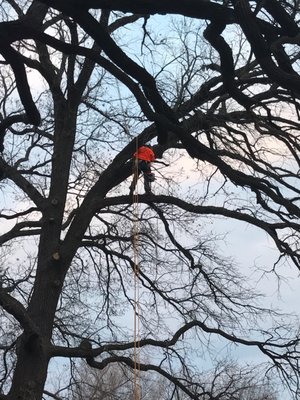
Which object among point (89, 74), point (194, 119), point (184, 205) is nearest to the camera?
point (194, 119)

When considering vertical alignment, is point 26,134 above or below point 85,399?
above

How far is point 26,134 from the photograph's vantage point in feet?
47.2

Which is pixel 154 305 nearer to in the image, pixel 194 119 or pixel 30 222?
pixel 30 222

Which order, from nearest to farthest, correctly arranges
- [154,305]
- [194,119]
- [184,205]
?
[194,119] → [184,205] → [154,305]

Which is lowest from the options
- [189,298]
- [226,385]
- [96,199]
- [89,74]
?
[226,385]

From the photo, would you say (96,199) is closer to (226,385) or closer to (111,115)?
(111,115)

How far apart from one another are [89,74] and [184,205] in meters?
2.73

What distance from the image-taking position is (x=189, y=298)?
43.8 feet

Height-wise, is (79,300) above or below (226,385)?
above

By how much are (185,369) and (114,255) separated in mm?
2382

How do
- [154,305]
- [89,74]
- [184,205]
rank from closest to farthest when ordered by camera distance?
[184,205] → [89,74] → [154,305]

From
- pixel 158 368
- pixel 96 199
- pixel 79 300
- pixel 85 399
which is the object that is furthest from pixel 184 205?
pixel 85 399

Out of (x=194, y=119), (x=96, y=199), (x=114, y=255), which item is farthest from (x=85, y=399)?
(x=194, y=119)

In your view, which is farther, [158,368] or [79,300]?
[79,300]
